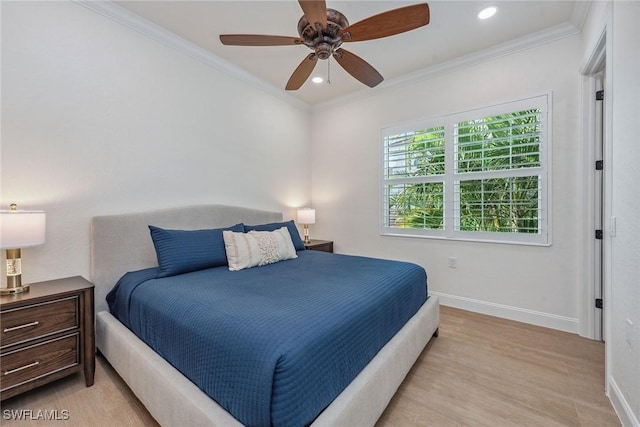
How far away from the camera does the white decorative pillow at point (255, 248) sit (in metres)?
2.42

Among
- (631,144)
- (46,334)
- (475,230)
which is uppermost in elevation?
(631,144)

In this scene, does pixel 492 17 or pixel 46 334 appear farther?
pixel 492 17

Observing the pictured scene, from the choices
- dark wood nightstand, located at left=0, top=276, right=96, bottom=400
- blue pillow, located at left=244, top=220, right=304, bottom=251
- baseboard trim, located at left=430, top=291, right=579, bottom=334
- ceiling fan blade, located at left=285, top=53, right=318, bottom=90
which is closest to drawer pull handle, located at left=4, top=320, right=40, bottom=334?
dark wood nightstand, located at left=0, top=276, right=96, bottom=400

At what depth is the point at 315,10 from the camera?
1629mm

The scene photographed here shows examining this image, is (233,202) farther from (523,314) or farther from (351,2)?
(523,314)

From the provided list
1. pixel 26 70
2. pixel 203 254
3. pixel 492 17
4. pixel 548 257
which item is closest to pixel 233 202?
pixel 203 254

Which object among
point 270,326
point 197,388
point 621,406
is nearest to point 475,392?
point 621,406

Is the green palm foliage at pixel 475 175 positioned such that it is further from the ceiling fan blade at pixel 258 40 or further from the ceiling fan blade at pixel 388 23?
the ceiling fan blade at pixel 258 40

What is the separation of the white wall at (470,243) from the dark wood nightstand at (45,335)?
120 inches

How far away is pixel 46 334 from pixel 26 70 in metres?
1.81

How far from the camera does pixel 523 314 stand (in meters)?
2.85

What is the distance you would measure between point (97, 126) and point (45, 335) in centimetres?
159

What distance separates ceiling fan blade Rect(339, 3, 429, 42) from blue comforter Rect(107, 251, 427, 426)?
168cm

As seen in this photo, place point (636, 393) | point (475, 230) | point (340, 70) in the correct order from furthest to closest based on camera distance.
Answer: point (340, 70), point (475, 230), point (636, 393)
